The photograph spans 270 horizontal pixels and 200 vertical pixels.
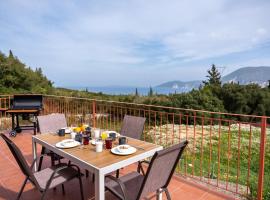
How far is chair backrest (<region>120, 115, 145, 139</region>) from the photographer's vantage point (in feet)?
10.2

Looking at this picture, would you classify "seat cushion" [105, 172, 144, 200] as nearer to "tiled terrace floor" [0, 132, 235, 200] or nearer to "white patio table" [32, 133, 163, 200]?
"white patio table" [32, 133, 163, 200]

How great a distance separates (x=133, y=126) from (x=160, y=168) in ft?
4.69

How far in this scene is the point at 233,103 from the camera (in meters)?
24.7

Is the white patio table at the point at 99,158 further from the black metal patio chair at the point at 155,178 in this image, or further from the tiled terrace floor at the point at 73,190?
the tiled terrace floor at the point at 73,190

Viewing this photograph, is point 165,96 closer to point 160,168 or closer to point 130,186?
point 130,186

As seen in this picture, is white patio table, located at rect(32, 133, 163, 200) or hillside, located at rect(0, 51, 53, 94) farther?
hillside, located at rect(0, 51, 53, 94)

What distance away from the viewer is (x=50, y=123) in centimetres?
338

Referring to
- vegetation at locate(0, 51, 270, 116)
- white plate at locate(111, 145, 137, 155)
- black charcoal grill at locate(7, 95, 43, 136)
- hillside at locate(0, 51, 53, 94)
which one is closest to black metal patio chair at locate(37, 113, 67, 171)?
white plate at locate(111, 145, 137, 155)

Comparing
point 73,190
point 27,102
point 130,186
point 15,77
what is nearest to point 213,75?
point 15,77

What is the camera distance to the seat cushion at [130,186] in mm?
1953

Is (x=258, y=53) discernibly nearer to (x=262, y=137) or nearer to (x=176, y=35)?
(x=176, y=35)

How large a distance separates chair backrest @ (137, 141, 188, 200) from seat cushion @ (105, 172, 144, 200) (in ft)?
0.70

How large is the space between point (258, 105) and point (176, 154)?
26.6m

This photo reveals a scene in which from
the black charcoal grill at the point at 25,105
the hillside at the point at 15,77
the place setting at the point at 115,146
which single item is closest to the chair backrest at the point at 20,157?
the place setting at the point at 115,146
